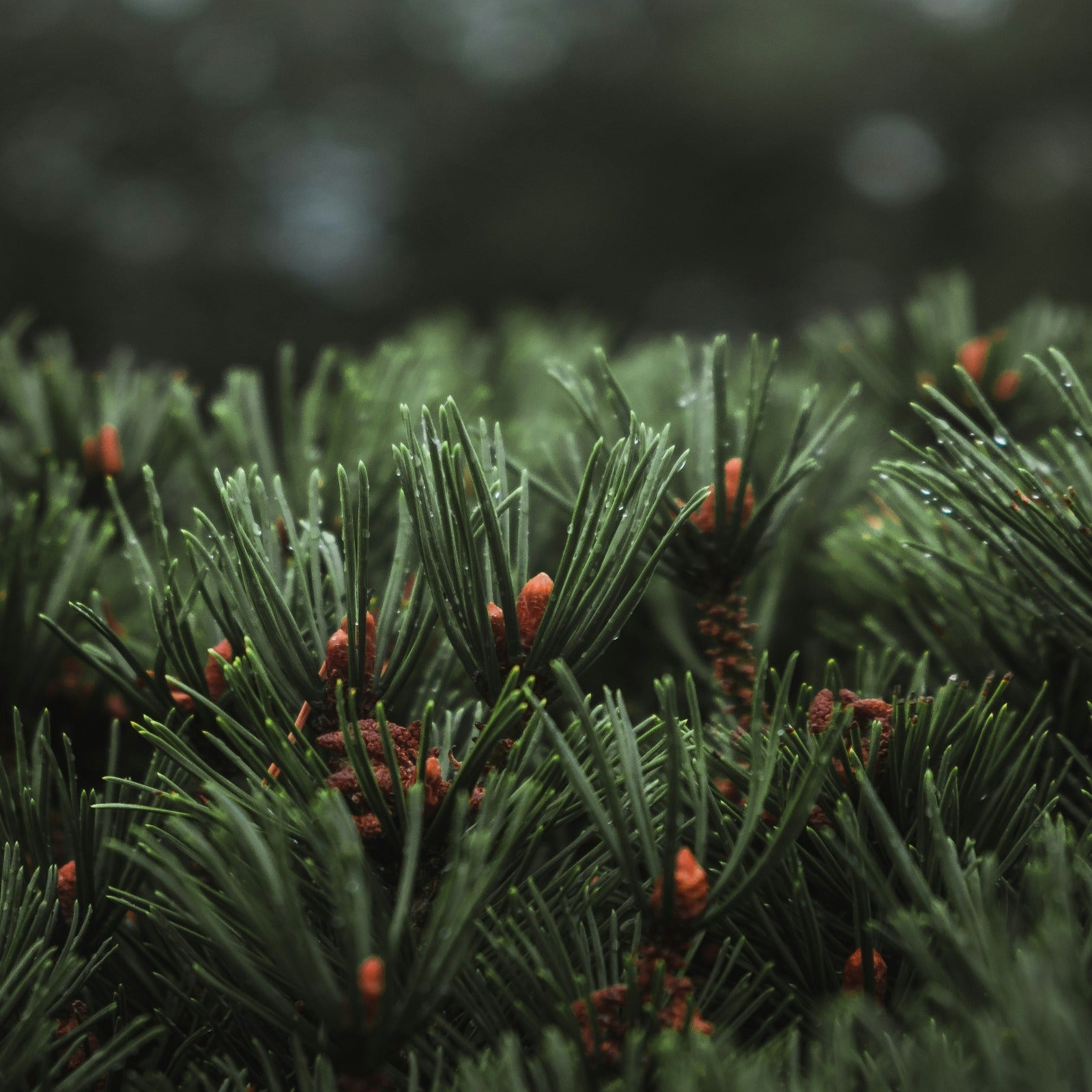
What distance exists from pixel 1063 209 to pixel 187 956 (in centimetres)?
370

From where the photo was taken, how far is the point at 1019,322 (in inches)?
21.3

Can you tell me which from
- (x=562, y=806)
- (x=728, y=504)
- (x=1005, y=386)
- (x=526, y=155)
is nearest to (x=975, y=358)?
(x=1005, y=386)

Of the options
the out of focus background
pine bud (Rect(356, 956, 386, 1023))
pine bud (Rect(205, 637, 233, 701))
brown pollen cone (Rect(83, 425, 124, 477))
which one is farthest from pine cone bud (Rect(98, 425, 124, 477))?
the out of focus background

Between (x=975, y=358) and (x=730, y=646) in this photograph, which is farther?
(x=975, y=358)

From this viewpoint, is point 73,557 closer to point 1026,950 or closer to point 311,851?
point 311,851

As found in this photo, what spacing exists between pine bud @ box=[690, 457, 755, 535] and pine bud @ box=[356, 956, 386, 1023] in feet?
0.52

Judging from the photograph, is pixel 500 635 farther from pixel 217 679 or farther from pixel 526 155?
pixel 526 155

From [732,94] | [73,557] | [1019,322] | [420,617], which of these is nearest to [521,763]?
[420,617]

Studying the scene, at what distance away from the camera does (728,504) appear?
30 centimetres

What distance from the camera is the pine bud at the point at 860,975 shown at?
0.22 metres

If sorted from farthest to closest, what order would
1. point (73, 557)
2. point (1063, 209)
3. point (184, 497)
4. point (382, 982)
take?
point (1063, 209)
point (184, 497)
point (73, 557)
point (382, 982)

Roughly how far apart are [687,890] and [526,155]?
3.67 m

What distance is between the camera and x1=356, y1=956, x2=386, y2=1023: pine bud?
0.18 meters

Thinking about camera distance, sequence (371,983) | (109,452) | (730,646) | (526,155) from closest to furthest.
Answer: (371,983) → (730,646) → (109,452) → (526,155)
